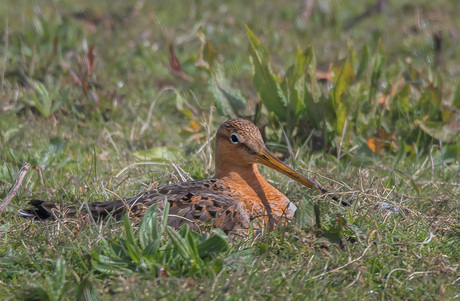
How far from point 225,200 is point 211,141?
63.5 inches

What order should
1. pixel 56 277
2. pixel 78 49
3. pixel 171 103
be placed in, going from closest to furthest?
1. pixel 56 277
2. pixel 171 103
3. pixel 78 49

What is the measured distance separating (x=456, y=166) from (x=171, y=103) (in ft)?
10.5

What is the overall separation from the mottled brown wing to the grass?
179 mm

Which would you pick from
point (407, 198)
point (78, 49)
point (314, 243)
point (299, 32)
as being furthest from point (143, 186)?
point (299, 32)

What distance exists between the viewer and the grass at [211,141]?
3.53m

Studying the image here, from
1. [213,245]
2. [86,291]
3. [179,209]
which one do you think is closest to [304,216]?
[213,245]

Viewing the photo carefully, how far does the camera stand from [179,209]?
4.24 meters

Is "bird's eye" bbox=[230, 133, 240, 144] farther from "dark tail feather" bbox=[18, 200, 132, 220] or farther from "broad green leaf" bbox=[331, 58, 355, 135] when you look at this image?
"broad green leaf" bbox=[331, 58, 355, 135]


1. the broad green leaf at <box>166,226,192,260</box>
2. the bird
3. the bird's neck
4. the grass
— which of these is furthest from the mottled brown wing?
the broad green leaf at <box>166,226,192,260</box>

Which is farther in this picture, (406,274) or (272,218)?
(272,218)

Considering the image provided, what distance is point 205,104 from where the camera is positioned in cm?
722

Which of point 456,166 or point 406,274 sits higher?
point 406,274

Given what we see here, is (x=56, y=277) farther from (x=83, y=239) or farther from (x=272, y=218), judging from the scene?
(x=272, y=218)

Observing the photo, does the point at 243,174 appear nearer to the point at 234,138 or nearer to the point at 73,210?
the point at 234,138
